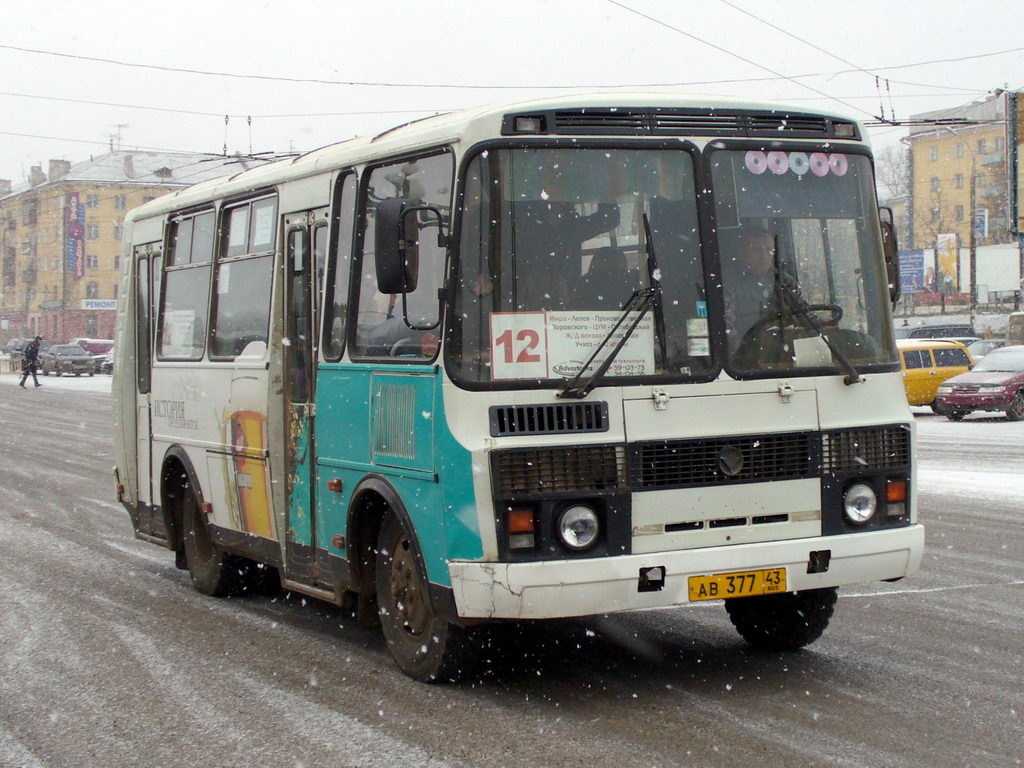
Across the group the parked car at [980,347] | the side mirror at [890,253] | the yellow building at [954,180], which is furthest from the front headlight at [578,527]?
the yellow building at [954,180]

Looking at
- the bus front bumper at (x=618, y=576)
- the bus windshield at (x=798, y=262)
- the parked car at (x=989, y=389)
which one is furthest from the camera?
the parked car at (x=989, y=389)

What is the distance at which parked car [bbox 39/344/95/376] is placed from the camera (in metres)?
70.2

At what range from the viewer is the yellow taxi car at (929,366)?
105ft

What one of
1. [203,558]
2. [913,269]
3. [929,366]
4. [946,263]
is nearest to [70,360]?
[913,269]

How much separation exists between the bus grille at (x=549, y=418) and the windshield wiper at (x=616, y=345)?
60 millimetres

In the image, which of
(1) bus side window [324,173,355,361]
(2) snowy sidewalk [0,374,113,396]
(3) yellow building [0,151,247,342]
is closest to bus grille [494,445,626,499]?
(1) bus side window [324,173,355,361]

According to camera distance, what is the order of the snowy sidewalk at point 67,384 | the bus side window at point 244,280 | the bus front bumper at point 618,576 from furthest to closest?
the snowy sidewalk at point 67,384 < the bus side window at point 244,280 < the bus front bumper at point 618,576

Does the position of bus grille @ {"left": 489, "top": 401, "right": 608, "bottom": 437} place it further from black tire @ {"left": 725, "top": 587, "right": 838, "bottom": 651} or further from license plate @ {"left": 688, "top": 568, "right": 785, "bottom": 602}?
black tire @ {"left": 725, "top": 587, "right": 838, "bottom": 651}

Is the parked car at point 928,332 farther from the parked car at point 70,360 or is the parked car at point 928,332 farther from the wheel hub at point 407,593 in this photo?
the wheel hub at point 407,593

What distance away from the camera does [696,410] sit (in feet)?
21.3

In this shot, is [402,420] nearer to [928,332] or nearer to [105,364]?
[928,332]

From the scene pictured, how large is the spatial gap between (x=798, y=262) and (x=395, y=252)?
190cm

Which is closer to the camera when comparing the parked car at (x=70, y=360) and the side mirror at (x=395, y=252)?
the side mirror at (x=395, y=252)

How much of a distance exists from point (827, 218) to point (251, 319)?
3.74 metres
